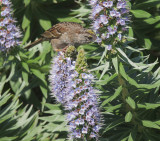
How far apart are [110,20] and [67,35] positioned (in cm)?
196

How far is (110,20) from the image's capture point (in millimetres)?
3160

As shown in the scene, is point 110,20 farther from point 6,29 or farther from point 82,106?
point 6,29

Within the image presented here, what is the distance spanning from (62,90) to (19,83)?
2.15 meters

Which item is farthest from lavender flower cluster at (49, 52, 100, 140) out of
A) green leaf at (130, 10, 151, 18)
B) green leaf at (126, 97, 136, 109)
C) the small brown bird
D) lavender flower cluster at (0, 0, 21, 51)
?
green leaf at (130, 10, 151, 18)

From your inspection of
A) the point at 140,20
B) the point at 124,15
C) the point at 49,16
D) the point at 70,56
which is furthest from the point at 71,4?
the point at 124,15

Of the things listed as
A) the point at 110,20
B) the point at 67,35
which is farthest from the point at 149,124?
the point at 67,35

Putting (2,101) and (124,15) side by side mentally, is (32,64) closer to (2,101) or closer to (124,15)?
(2,101)

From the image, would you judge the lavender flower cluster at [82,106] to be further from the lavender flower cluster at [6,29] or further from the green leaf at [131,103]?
the lavender flower cluster at [6,29]

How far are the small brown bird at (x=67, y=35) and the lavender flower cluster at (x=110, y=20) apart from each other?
1.50m

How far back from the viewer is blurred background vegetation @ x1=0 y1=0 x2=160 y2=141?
3.76 meters

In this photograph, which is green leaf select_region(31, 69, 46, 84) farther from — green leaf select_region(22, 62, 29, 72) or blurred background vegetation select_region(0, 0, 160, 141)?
green leaf select_region(22, 62, 29, 72)

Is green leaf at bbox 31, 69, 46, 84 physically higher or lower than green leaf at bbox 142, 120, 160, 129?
higher

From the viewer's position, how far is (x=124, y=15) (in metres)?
3.20

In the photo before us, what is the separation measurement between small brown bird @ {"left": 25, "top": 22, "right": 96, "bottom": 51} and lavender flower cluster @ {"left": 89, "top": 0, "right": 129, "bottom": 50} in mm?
1500
